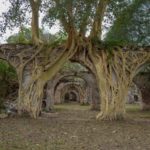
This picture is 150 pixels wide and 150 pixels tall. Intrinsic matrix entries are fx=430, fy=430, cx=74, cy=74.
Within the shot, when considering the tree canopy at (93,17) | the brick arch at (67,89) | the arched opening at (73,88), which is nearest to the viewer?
the tree canopy at (93,17)

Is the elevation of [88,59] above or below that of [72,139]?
above

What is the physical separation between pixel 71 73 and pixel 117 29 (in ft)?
38.3

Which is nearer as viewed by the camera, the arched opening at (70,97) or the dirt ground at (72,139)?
the dirt ground at (72,139)

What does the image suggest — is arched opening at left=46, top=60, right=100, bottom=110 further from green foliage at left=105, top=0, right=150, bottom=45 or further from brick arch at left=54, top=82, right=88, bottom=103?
green foliage at left=105, top=0, right=150, bottom=45

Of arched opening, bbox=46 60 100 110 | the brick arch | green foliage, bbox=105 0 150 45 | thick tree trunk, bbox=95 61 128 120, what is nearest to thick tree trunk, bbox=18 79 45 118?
thick tree trunk, bbox=95 61 128 120

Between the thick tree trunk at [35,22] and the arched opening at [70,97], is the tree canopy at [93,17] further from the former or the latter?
the arched opening at [70,97]

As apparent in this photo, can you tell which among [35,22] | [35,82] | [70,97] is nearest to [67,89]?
[70,97]

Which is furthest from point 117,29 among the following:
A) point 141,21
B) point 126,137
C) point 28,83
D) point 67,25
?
point 126,137

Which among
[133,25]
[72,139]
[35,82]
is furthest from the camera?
[133,25]

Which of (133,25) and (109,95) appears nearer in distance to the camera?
(109,95)

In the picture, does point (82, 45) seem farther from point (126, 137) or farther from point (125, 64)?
point (126, 137)

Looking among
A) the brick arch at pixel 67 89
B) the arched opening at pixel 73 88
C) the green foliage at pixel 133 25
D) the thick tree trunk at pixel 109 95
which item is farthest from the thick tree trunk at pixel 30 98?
the brick arch at pixel 67 89

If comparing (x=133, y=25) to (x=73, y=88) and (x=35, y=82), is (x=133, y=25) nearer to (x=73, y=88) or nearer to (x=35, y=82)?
(x=35, y=82)

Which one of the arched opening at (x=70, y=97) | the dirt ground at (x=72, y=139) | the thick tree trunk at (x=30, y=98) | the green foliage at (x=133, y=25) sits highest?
the green foliage at (x=133, y=25)
